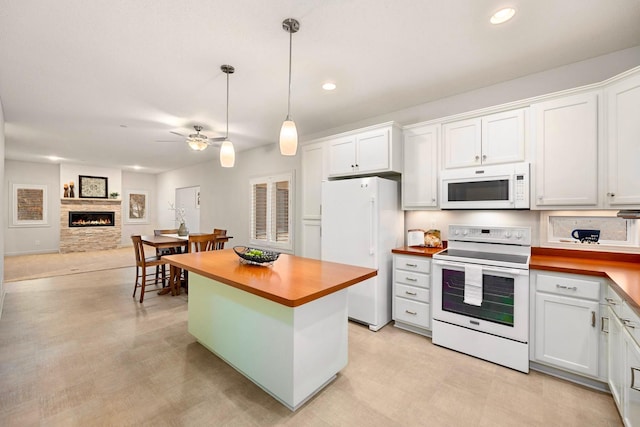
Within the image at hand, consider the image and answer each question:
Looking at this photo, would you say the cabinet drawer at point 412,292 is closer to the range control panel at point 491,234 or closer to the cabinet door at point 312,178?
the range control panel at point 491,234

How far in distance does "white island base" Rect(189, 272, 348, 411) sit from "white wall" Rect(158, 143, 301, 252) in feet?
9.01

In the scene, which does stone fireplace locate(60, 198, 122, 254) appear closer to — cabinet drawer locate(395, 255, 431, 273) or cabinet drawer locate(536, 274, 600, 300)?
cabinet drawer locate(395, 255, 431, 273)

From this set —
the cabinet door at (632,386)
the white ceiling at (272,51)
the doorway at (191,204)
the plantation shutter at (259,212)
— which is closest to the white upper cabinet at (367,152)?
the white ceiling at (272,51)

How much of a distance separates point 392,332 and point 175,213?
8.16m

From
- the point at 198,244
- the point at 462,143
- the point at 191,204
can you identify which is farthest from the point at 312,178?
the point at 191,204

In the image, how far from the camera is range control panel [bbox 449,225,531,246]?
8.32ft

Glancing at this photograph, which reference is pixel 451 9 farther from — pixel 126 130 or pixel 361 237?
pixel 126 130

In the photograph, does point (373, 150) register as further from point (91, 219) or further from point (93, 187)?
point (91, 219)

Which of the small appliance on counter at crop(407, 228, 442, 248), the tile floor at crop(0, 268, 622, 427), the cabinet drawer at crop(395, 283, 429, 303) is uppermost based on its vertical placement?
the small appliance on counter at crop(407, 228, 442, 248)

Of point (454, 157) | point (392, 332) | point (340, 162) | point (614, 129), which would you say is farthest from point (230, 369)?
point (614, 129)

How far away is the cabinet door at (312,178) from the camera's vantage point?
3.88 meters

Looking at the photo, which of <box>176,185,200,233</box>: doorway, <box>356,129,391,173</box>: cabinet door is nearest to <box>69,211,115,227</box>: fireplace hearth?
<box>176,185,200,233</box>: doorway

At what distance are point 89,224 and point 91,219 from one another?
17cm

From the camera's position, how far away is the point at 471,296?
2.48 m
